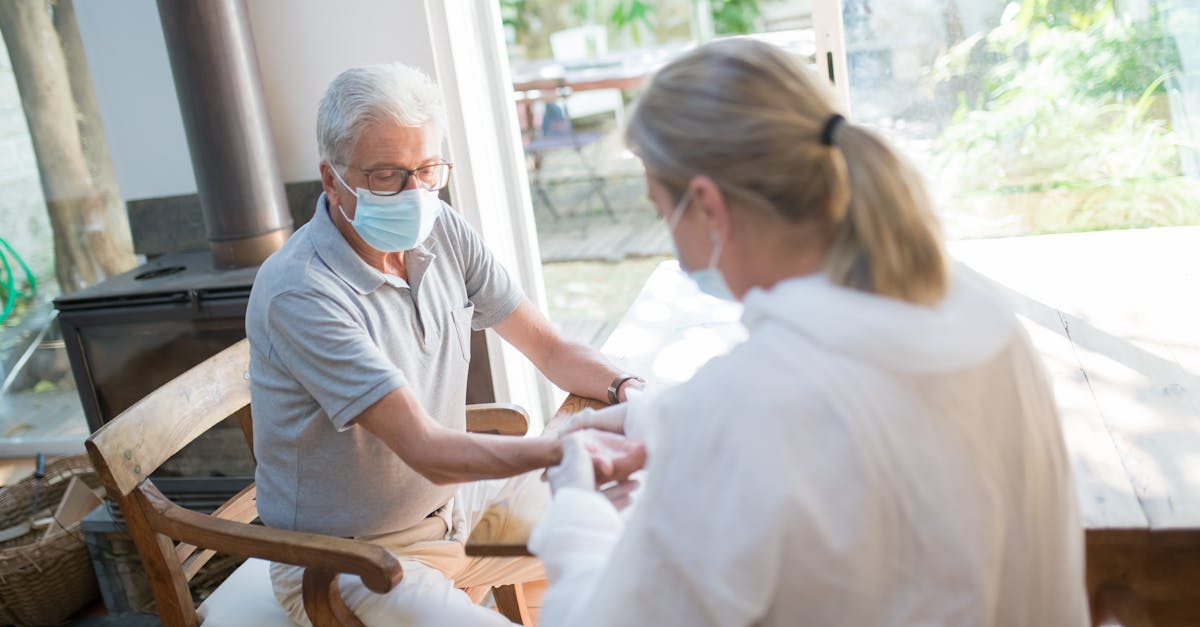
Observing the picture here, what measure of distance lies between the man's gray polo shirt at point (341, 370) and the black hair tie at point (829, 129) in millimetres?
815

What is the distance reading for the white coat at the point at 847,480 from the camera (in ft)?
3.18

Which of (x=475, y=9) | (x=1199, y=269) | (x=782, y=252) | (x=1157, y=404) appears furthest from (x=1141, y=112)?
(x=782, y=252)

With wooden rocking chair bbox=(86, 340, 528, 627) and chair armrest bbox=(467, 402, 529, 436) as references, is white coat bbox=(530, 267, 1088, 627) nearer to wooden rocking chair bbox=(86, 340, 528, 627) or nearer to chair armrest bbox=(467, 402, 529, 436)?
wooden rocking chair bbox=(86, 340, 528, 627)

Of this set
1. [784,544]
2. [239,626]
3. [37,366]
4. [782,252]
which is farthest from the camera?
[37,366]

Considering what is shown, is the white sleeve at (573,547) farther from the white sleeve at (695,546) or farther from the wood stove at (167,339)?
the wood stove at (167,339)

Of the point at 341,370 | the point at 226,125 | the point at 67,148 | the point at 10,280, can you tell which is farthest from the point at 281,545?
the point at 10,280

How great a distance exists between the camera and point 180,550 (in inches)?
76.7

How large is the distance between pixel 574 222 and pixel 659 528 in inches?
191

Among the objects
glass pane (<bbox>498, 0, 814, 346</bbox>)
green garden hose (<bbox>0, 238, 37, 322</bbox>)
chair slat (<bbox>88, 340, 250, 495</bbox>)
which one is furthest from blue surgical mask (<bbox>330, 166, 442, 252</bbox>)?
glass pane (<bbox>498, 0, 814, 346</bbox>)

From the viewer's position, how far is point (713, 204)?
1.08 metres

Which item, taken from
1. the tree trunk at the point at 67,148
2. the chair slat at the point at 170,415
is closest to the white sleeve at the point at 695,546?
the chair slat at the point at 170,415

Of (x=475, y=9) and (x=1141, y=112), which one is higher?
(x=475, y=9)

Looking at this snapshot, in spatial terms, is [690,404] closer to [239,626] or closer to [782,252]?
[782,252]

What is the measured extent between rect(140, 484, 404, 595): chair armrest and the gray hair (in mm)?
599
